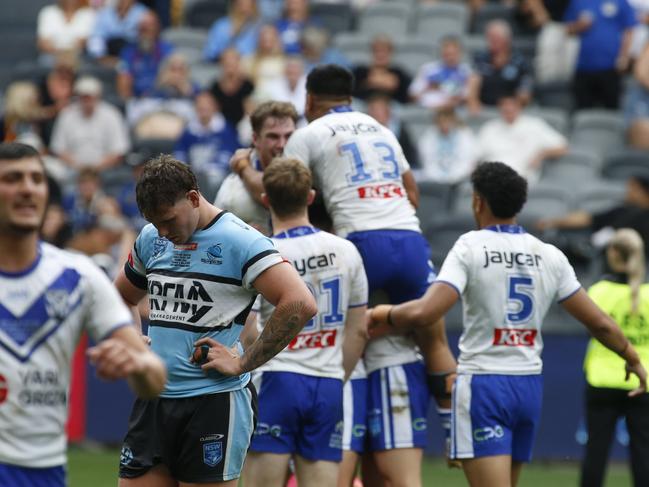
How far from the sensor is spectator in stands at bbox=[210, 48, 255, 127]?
635 inches

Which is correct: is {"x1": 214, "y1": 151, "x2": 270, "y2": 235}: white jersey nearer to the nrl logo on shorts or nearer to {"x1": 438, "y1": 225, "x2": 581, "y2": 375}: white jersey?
{"x1": 438, "y1": 225, "x2": 581, "y2": 375}: white jersey

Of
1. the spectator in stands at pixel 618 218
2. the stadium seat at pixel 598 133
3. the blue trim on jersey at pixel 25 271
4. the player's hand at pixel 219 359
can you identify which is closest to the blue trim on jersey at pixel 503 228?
the player's hand at pixel 219 359

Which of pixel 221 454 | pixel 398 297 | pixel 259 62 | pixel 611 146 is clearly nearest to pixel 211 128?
pixel 259 62

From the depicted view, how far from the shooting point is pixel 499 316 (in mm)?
7344

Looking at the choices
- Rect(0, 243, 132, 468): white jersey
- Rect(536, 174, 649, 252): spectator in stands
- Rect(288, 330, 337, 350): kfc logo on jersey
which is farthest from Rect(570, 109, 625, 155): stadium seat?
Rect(0, 243, 132, 468): white jersey

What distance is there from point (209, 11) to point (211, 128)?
14.0 ft

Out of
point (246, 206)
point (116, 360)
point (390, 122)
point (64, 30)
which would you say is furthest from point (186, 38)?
point (116, 360)

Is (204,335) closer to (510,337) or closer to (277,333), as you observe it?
(277,333)

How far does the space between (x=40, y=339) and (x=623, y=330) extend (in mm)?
5243

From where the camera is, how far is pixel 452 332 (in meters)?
12.5

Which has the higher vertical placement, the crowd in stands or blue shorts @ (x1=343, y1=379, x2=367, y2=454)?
the crowd in stands

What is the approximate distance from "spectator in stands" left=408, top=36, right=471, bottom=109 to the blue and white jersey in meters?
10.2

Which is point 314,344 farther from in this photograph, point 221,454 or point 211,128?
point 211,128

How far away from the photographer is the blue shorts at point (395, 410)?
8.18 metres
